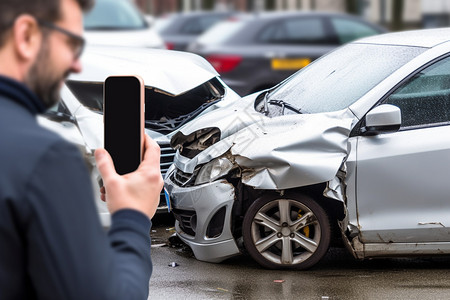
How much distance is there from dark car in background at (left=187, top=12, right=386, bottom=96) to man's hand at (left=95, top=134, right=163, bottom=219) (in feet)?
36.0

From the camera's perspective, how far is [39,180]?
1.34m

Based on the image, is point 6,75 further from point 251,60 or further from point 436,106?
point 251,60

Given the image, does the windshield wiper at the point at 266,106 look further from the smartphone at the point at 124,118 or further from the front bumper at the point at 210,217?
the smartphone at the point at 124,118

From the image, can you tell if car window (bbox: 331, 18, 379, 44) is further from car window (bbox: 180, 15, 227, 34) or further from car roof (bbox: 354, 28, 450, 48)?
car window (bbox: 180, 15, 227, 34)

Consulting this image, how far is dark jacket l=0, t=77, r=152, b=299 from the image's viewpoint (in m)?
1.34

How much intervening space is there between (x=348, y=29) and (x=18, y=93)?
548 inches

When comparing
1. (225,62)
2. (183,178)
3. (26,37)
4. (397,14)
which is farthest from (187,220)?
(397,14)

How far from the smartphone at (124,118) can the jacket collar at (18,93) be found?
53cm

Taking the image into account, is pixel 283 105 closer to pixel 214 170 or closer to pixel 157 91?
pixel 214 170

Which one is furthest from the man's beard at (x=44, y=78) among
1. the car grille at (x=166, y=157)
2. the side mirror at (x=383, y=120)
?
the car grille at (x=166, y=157)

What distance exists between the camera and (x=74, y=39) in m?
1.54

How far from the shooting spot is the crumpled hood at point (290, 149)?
5.70m

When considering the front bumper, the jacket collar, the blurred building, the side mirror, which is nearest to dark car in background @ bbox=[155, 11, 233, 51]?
the blurred building

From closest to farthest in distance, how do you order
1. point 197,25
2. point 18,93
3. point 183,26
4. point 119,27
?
Result: point 18,93 < point 119,27 < point 183,26 < point 197,25
